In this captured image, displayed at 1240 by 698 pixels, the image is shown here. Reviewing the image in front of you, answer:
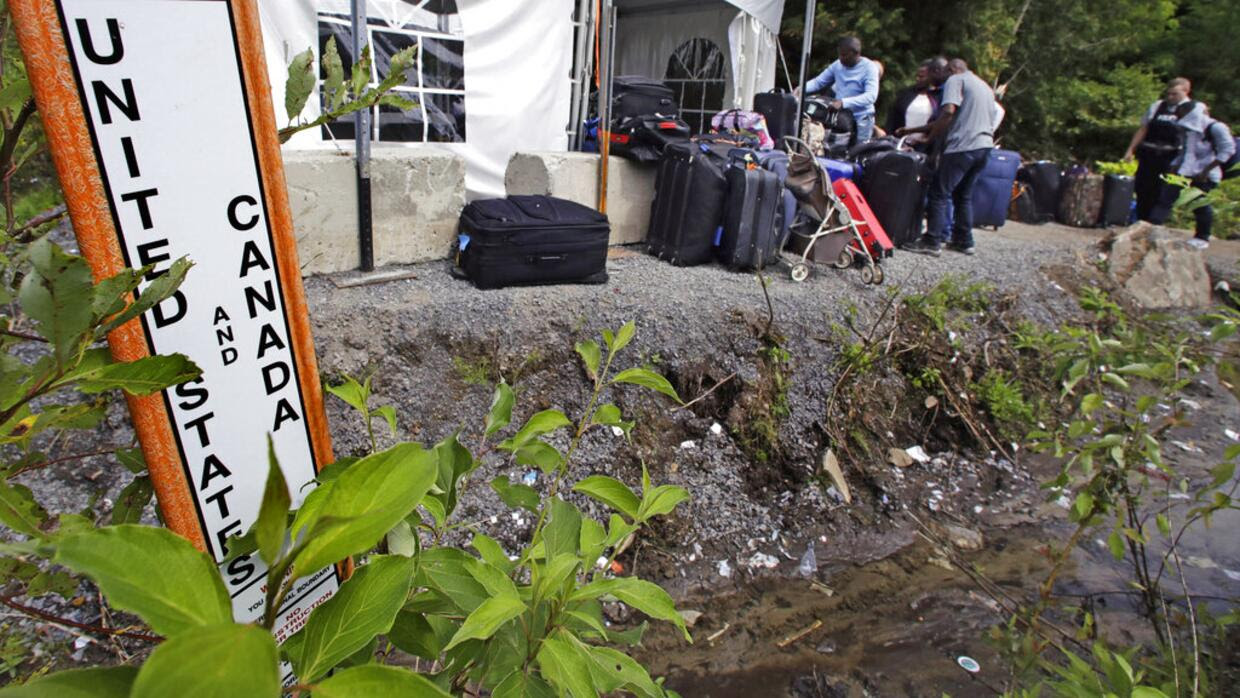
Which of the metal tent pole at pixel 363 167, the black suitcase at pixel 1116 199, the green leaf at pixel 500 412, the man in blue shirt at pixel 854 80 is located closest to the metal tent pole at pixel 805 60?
the man in blue shirt at pixel 854 80

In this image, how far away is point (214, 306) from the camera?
735 mm

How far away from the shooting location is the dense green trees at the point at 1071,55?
1373 centimetres

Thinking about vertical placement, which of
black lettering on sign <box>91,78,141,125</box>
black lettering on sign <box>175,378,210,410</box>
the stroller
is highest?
black lettering on sign <box>91,78,141,125</box>

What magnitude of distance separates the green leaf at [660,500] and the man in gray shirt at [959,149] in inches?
252

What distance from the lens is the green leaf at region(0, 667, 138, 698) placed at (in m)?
0.41

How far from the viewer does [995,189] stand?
826 centimetres

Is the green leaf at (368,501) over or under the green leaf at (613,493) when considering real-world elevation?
over

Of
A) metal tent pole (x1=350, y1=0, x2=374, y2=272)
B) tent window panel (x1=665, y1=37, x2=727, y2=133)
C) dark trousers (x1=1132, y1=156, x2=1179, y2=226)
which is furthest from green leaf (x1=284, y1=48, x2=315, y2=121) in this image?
dark trousers (x1=1132, y1=156, x2=1179, y2=226)

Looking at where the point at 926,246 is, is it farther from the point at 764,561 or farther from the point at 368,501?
the point at 368,501

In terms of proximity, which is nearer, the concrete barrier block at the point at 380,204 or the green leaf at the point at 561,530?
the green leaf at the point at 561,530

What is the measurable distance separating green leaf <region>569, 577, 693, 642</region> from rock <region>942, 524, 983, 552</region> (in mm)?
3353

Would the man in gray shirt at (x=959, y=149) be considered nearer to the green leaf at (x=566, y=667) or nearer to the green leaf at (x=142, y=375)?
the green leaf at (x=566, y=667)

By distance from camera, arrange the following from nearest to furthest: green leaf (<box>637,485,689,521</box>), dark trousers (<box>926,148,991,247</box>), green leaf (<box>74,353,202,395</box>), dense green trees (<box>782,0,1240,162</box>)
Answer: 1. green leaf (<box>74,353,202,395</box>)
2. green leaf (<box>637,485,689,521</box>)
3. dark trousers (<box>926,148,991,247</box>)
4. dense green trees (<box>782,0,1240,162</box>)

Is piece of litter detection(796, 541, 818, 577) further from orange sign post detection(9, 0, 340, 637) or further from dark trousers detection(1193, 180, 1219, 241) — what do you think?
dark trousers detection(1193, 180, 1219, 241)
